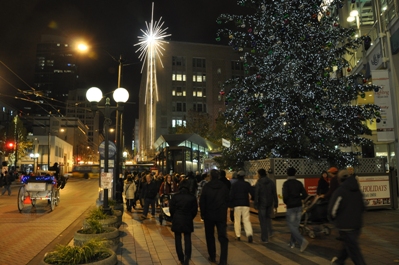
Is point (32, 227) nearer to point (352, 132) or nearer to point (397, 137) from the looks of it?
point (352, 132)

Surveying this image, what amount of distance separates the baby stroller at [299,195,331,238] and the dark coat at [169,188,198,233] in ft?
12.8

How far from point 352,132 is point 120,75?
10534 mm

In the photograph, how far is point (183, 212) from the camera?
20.4ft

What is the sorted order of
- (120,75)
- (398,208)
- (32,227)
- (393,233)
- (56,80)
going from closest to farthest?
(393,233), (32,227), (398,208), (120,75), (56,80)

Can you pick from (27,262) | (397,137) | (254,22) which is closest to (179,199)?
(27,262)

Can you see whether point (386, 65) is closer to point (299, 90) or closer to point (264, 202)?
point (299, 90)

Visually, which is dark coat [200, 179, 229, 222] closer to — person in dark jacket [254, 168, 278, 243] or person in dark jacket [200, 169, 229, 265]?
person in dark jacket [200, 169, 229, 265]

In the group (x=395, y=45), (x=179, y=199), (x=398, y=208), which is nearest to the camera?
(x=179, y=199)

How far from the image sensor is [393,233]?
916cm

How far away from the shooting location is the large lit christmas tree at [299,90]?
14266mm

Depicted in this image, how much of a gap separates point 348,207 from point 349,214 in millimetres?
104

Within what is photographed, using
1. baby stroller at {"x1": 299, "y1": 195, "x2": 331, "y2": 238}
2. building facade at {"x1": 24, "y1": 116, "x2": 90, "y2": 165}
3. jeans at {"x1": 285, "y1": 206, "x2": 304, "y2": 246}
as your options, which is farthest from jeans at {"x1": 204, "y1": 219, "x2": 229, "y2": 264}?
building facade at {"x1": 24, "y1": 116, "x2": 90, "y2": 165}

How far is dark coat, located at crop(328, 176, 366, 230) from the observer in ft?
16.9

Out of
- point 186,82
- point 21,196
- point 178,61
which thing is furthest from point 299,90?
point 178,61
